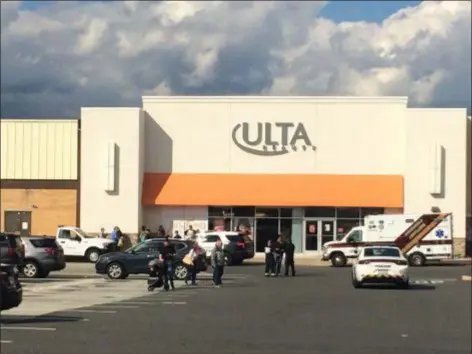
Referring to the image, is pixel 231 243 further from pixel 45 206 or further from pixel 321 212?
pixel 45 206

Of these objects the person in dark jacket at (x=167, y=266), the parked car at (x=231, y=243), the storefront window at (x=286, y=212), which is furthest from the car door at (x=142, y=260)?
the storefront window at (x=286, y=212)

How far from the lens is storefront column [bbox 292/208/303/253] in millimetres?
49906

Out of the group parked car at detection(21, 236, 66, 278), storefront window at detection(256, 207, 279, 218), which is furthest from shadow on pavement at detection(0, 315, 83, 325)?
storefront window at detection(256, 207, 279, 218)

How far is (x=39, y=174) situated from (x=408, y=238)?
22244 millimetres

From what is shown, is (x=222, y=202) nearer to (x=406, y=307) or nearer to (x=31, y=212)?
(x=31, y=212)

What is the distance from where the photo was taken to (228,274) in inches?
1357

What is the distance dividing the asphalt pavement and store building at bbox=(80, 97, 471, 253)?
2299cm

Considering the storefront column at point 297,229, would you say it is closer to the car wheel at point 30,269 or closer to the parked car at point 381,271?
the parked car at point 381,271

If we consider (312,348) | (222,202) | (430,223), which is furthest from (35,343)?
(222,202)

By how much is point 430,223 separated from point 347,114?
433 inches

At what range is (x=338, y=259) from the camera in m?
41.4

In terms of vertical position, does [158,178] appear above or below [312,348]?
above

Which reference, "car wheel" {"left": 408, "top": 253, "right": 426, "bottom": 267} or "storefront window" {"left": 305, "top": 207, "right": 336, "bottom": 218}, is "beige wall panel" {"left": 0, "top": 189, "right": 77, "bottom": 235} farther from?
"car wheel" {"left": 408, "top": 253, "right": 426, "bottom": 267}

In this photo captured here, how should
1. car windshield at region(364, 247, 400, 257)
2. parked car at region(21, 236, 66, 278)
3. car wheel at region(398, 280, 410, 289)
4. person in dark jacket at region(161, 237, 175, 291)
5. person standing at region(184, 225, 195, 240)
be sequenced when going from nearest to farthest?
person in dark jacket at region(161, 237, 175, 291) < car wheel at region(398, 280, 410, 289) < car windshield at region(364, 247, 400, 257) < parked car at region(21, 236, 66, 278) < person standing at region(184, 225, 195, 240)
